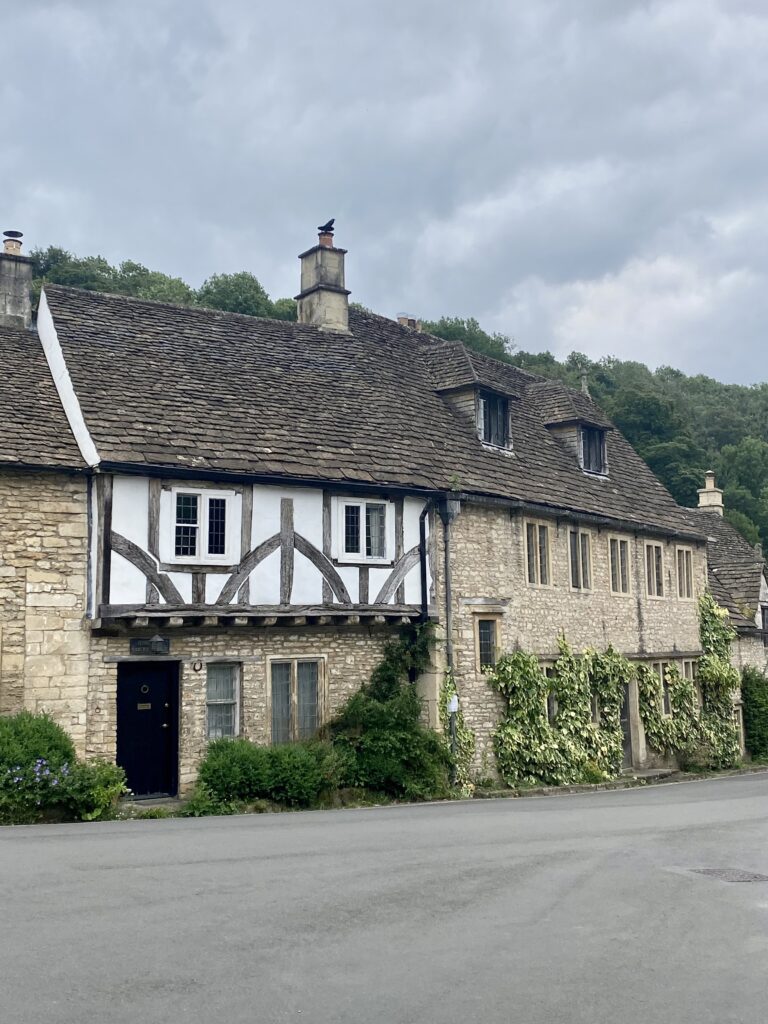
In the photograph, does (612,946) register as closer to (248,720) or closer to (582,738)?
(248,720)

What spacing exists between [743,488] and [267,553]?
185 ft

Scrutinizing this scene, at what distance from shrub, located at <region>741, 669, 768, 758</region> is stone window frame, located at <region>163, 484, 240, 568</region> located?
21447 mm

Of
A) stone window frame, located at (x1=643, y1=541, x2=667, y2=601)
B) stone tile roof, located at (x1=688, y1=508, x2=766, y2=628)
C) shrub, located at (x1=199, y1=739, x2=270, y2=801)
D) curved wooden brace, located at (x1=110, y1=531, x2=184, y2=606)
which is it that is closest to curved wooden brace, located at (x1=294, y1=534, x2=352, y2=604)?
curved wooden brace, located at (x1=110, y1=531, x2=184, y2=606)

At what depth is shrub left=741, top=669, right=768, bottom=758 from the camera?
33.4 metres

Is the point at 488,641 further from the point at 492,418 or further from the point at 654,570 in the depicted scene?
the point at 654,570

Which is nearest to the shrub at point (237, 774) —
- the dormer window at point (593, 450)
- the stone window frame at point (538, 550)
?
the stone window frame at point (538, 550)

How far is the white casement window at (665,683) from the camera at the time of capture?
28016mm

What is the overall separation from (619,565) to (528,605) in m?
4.74

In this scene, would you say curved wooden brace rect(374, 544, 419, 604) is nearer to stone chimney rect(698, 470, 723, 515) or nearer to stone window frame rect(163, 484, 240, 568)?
stone window frame rect(163, 484, 240, 568)

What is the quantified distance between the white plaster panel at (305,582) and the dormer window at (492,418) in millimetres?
6843

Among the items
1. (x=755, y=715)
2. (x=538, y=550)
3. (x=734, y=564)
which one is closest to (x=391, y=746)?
(x=538, y=550)

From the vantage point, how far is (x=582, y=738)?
930 inches

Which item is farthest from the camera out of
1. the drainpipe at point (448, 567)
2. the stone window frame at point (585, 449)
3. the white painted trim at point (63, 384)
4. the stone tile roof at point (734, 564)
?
the stone tile roof at point (734, 564)

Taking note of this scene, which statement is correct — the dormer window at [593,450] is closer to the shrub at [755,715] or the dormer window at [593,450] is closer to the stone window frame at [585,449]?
the stone window frame at [585,449]
